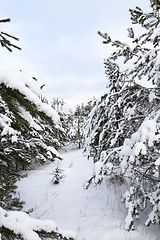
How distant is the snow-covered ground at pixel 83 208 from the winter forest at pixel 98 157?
21 millimetres

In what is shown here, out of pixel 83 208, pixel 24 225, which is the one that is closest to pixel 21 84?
pixel 24 225

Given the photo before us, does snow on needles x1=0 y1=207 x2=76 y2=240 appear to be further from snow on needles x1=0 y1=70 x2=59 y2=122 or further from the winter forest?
snow on needles x1=0 y1=70 x2=59 y2=122

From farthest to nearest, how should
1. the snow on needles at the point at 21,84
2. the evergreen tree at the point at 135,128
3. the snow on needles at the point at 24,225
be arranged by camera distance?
the evergreen tree at the point at 135,128
the snow on needles at the point at 24,225
the snow on needles at the point at 21,84

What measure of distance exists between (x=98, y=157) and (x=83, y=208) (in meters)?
1.53

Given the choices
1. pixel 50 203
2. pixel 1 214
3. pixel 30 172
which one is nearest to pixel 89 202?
pixel 50 203

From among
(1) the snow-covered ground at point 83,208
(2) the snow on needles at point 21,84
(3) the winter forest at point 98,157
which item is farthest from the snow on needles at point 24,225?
(1) the snow-covered ground at point 83,208

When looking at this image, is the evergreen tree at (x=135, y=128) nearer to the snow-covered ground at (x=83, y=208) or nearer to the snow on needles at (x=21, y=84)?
the snow-covered ground at (x=83, y=208)

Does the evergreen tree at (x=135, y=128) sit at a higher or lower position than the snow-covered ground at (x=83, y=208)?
higher

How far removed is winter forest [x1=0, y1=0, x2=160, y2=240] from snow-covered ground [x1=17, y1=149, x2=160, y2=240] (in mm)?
21

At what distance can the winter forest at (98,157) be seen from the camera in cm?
120

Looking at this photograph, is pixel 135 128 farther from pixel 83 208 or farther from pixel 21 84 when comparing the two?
pixel 21 84

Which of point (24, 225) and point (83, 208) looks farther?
point (83, 208)

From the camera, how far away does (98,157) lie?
164 inches

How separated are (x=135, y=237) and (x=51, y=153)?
2.45m
